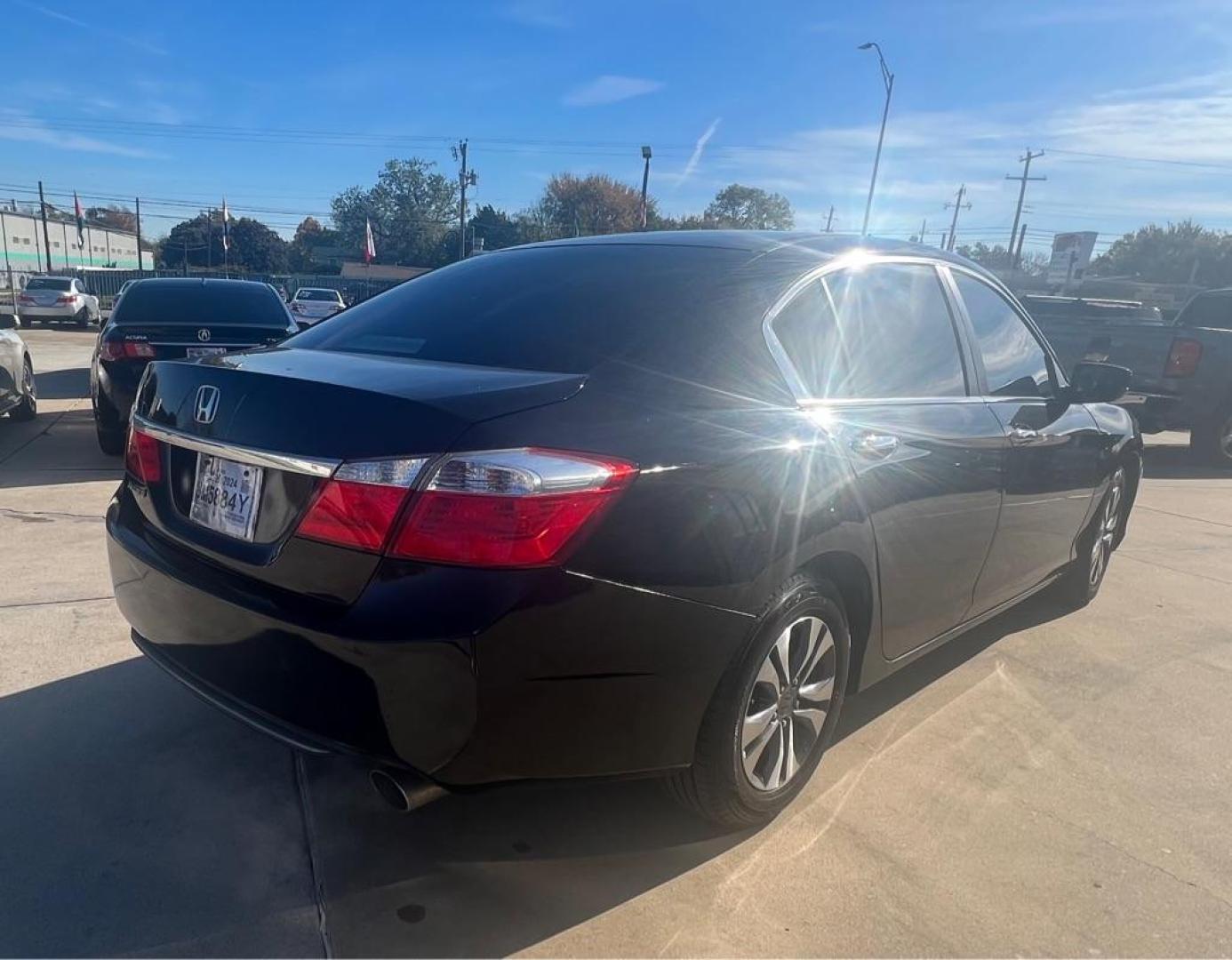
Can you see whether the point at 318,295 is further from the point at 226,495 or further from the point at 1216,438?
the point at 226,495

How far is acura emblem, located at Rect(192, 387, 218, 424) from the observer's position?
7.36 ft

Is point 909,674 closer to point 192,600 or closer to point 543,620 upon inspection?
point 543,620

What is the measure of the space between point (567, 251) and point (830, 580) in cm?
151

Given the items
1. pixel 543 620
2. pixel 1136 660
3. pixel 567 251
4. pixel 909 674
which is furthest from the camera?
pixel 1136 660

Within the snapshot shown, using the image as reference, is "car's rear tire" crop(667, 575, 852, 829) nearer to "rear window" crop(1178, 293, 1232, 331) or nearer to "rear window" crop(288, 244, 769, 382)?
"rear window" crop(288, 244, 769, 382)

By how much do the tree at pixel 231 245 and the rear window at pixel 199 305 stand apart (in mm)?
93096

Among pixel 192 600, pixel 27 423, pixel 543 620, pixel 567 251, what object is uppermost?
pixel 567 251

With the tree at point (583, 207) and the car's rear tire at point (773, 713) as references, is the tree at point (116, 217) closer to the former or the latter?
the tree at point (583, 207)

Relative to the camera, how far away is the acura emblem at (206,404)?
2242mm

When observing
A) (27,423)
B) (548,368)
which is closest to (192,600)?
(548,368)

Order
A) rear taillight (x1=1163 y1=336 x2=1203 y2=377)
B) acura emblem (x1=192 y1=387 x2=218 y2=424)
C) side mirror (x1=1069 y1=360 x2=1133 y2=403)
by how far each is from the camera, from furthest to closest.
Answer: rear taillight (x1=1163 y1=336 x2=1203 y2=377), side mirror (x1=1069 y1=360 x2=1133 y2=403), acura emblem (x1=192 y1=387 x2=218 y2=424)

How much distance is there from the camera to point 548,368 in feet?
7.59

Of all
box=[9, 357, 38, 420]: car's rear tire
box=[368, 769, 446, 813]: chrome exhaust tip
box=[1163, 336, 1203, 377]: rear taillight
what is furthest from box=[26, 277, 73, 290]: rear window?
box=[368, 769, 446, 813]: chrome exhaust tip

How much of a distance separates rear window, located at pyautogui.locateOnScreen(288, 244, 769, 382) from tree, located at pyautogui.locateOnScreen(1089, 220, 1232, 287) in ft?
231
